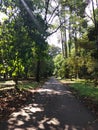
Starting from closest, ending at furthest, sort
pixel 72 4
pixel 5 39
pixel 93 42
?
pixel 5 39, pixel 93 42, pixel 72 4

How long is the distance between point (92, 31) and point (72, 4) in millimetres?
7514

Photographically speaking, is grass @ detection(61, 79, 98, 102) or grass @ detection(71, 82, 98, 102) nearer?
grass @ detection(71, 82, 98, 102)

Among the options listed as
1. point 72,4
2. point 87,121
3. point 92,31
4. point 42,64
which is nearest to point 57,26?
point 72,4

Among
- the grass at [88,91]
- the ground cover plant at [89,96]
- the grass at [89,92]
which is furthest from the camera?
the grass at [88,91]

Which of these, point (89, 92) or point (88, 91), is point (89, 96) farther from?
point (88, 91)

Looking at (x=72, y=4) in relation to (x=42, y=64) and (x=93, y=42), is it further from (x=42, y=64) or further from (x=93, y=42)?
(x=42, y=64)

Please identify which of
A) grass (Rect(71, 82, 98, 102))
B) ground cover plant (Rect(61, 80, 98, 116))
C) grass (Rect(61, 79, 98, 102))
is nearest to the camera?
ground cover plant (Rect(61, 80, 98, 116))

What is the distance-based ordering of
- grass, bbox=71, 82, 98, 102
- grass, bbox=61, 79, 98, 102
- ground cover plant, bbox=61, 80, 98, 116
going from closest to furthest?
ground cover plant, bbox=61, 80, 98, 116, grass, bbox=71, 82, 98, 102, grass, bbox=61, 79, 98, 102

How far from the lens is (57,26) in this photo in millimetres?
41938

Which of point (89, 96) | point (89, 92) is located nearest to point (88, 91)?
point (89, 92)

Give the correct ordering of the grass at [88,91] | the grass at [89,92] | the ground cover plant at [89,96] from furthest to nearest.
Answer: the grass at [88,91] < the grass at [89,92] < the ground cover plant at [89,96]

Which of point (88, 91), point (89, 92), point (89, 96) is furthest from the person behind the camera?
point (88, 91)

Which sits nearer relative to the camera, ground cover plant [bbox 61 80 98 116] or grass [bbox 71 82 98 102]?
ground cover plant [bbox 61 80 98 116]

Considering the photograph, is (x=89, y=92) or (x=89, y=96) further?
(x=89, y=92)
